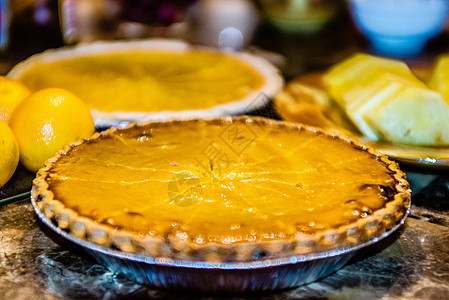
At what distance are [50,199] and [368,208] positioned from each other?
56cm

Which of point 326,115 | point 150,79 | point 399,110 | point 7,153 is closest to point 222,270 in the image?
point 7,153

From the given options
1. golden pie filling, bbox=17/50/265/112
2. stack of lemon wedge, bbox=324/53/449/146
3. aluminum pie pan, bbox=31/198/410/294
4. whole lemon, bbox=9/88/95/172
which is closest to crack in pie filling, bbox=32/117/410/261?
aluminum pie pan, bbox=31/198/410/294

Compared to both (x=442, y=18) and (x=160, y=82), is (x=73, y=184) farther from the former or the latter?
(x=442, y=18)

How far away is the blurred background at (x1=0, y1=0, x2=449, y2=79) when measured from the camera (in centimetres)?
241

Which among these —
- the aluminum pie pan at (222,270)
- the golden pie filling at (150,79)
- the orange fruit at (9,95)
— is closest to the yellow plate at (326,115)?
the golden pie filling at (150,79)

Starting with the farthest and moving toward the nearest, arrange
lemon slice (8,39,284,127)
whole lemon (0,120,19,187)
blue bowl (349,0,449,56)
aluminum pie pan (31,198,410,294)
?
blue bowl (349,0,449,56) < lemon slice (8,39,284,127) < whole lemon (0,120,19,187) < aluminum pie pan (31,198,410,294)

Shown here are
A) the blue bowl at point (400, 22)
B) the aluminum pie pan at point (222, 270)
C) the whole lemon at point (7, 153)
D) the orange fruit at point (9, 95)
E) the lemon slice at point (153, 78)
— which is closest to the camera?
the aluminum pie pan at point (222, 270)

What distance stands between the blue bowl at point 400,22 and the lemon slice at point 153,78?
679 millimetres

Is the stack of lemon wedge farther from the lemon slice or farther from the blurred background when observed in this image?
the blurred background

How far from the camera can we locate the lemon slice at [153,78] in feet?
5.42

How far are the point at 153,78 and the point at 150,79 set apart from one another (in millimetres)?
24

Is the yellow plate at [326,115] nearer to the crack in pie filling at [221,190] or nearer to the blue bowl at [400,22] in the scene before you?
the crack in pie filling at [221,190]

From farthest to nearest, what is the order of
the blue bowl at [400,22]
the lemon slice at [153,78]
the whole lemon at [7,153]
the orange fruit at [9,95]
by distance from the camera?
1. the blue bowl at [400,22]
2. the lemon slice at [153,78]
3. the orange fruit at [9,95]
4. the whole lemon at [7,153]

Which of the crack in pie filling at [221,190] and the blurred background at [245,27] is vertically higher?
the crack in pie filling at [221,190]
